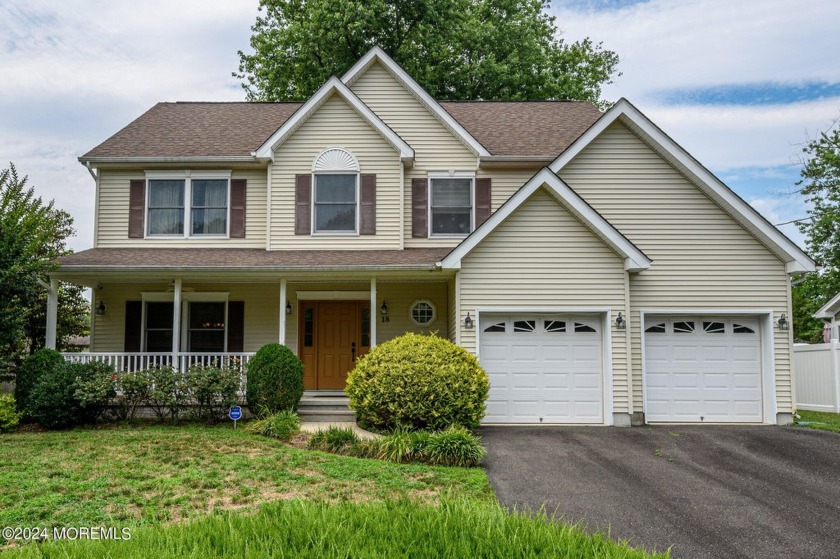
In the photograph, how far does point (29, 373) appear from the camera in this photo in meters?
11.6

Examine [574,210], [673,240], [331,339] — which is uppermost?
[574,210]

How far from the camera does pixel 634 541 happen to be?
586cm

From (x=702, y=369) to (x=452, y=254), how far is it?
5.52 meters

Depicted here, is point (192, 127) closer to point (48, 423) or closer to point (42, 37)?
point (42, 37)

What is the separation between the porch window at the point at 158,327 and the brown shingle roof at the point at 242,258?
4.77 feet

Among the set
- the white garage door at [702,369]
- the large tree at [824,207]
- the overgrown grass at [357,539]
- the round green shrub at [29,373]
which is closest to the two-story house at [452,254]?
the white garage door at [702,369]

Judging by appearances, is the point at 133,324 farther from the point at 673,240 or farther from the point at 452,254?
the point at 673,240

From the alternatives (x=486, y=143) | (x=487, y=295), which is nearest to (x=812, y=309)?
(x=486, y=143)

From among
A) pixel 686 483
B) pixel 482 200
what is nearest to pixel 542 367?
pixel 686 483

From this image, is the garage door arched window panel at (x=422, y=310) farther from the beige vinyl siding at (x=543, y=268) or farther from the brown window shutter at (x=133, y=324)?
the brown window shutter at (x=133, y=324)

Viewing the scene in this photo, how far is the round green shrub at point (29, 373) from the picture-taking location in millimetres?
11578

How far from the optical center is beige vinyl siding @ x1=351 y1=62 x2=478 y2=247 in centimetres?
1468

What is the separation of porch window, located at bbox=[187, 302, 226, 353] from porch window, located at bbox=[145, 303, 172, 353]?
19.3 inches

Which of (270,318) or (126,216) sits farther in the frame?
A: (270,318)
